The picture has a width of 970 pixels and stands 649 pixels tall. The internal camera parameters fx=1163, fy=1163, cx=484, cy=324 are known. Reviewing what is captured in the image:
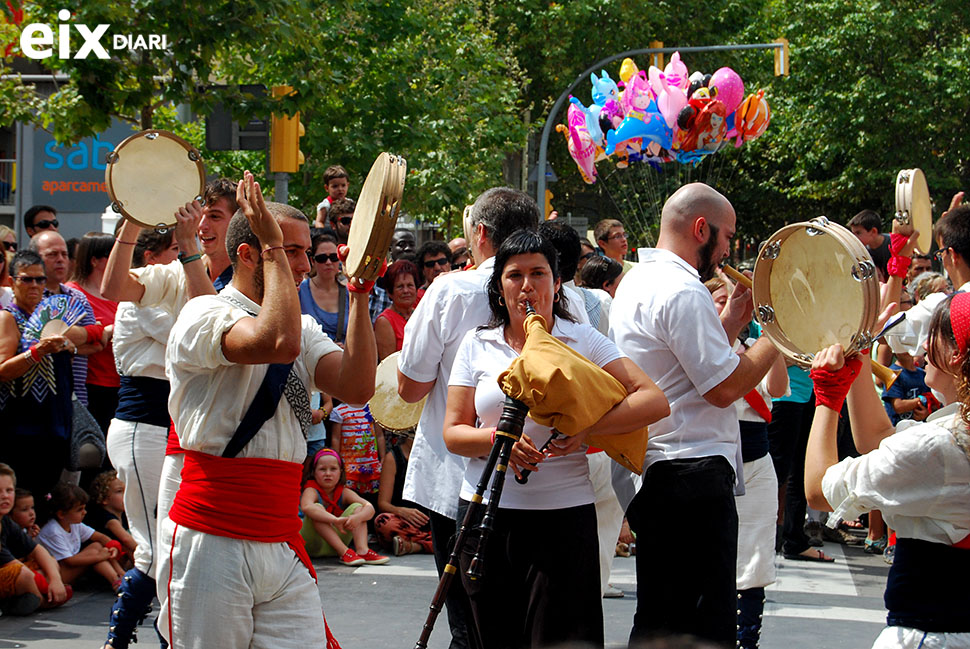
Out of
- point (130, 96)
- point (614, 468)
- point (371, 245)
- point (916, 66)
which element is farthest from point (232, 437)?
point (916, 66)

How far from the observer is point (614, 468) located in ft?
15.3

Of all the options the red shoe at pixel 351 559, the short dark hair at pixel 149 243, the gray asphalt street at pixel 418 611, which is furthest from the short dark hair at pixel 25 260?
the red shoe at pixel 351 559

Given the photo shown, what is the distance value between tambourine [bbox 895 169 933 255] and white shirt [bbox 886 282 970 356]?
0.84 meters

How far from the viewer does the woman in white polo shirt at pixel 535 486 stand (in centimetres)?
394

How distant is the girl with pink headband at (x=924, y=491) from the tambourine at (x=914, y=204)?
265 centimetres

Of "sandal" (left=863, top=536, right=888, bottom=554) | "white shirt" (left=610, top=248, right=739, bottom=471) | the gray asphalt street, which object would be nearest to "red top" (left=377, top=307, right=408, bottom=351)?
the gray asphalt street

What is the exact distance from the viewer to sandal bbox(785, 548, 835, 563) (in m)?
9.19

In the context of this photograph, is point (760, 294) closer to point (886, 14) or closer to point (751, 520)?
point (751, 520)

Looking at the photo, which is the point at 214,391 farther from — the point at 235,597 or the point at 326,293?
the point at 326,293

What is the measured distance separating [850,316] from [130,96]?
27.7ft

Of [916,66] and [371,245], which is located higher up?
[916,66]

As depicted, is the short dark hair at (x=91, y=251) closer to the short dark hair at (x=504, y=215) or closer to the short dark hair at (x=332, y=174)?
the short dark hair at (x=332, y=174)

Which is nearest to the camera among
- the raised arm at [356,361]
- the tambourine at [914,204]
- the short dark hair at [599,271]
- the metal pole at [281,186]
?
the raised arm at [356,361]

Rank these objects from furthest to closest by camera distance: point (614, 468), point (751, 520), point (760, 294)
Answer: point (751, 520)
point (614, 468)
point (760, 294)
